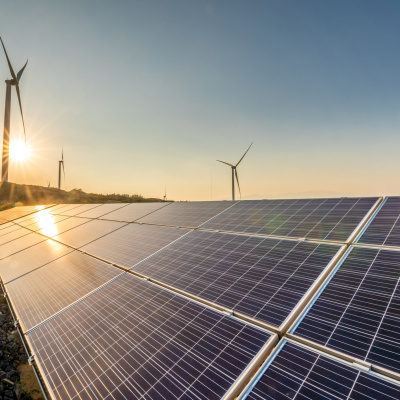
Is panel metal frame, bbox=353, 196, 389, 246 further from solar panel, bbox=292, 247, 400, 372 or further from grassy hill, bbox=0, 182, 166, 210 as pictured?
grassy hill, bbox=0, 182, 166, 210

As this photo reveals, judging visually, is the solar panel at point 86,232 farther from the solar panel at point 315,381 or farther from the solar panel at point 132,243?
the solar panel at point 315,381

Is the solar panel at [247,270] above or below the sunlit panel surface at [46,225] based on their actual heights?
above

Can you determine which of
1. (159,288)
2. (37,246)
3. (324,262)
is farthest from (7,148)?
(324,262)

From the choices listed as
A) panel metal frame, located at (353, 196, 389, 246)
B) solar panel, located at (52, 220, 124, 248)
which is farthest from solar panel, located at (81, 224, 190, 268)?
panel metal frame, located at (353, 196, 389, 246)

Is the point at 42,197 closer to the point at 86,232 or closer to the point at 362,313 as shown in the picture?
the point at 86,232

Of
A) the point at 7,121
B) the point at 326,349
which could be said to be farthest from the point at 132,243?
the point at 7,121

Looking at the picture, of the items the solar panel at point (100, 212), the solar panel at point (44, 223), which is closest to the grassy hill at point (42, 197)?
the solar panel at point (44, 223)
